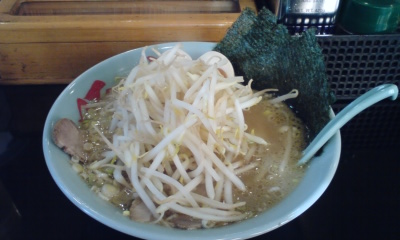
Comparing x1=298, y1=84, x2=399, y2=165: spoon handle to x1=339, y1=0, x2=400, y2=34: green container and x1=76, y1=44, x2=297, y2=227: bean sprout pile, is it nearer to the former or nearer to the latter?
x1=76, y1=44, x2=297, y2=227: bean sprout pile

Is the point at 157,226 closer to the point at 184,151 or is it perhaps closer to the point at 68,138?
the point at 184,151

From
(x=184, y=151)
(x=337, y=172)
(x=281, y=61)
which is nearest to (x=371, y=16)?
(x=281, y=61)

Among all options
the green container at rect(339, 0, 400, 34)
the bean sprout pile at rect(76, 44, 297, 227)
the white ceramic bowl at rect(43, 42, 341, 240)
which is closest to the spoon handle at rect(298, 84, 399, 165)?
the white ceramic bowl at rect(43, 42, 341, 240)

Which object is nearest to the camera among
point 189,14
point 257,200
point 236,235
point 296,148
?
point 236,235

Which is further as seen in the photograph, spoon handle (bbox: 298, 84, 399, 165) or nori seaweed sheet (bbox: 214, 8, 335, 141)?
nori seaweed sheet (bbox: 214, 8, 335, 141)

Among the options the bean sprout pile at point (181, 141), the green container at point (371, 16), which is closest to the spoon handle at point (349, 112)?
the bean sprout pile at point (181, 141)

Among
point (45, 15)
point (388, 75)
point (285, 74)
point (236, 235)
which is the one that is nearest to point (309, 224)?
point (236, 235)

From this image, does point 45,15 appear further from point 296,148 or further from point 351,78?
point 351,78
